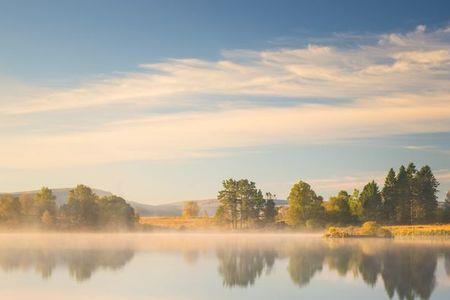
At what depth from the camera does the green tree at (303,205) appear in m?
113

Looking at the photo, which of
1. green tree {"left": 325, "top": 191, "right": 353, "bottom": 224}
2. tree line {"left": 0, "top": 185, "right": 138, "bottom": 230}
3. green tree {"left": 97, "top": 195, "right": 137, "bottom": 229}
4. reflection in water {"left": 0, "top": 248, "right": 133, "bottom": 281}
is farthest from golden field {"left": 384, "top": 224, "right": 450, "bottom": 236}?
reflection in water {"left": 0, "top": 248, "right": 133, "bottom": 281}

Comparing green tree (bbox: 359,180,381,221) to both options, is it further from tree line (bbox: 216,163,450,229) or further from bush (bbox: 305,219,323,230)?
bush (bbox: 305,219,323,230)

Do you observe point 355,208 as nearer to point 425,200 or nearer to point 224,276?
point 425,200

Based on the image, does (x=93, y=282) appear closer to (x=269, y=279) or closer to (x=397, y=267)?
(x=269, y=279)

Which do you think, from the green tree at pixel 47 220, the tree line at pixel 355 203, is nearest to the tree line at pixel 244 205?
the tree line at pixel 355 203

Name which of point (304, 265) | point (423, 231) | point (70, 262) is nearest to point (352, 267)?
point (304, 265)

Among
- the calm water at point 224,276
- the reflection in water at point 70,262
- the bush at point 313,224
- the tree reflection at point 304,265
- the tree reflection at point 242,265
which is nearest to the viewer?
the calm water at point 224,276

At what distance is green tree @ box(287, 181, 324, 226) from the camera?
112688mm

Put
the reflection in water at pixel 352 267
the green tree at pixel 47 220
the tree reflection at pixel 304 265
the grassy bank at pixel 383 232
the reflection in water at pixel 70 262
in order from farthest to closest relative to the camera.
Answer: the green tree at pixel 47 220 → the grassy bank at pixel 383 232 → the reflection in water at pixel 70 262 → the tree reflection at pixel 304 265 → the reflection in water at pixel 352 267

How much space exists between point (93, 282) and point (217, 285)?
7117mm

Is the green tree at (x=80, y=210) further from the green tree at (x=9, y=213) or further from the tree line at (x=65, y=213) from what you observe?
the green tree at (x=9, y=213)

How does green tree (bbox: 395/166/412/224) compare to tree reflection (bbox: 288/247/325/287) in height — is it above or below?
above

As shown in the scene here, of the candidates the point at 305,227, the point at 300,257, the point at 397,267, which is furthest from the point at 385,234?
the point at 397,267

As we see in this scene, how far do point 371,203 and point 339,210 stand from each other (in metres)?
7.07
